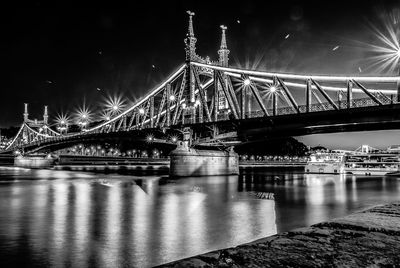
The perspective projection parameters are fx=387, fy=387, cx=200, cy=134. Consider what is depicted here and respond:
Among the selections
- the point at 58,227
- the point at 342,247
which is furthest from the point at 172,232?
the point at 342,247

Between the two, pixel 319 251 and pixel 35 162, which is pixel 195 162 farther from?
pixel 35 162

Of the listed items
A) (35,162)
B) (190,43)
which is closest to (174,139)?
(190,43)

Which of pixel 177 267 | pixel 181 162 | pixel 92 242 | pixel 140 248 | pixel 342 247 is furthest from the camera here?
pixel 181 162

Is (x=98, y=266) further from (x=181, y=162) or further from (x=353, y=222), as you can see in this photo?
(x=181, y=162)

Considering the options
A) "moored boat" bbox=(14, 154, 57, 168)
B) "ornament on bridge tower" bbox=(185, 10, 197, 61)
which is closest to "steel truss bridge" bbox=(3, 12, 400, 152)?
"ornament on bridge tower" bbox=(185, 10, 197, 61)

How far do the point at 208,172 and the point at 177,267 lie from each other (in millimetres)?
47406

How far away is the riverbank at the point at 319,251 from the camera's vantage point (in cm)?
395

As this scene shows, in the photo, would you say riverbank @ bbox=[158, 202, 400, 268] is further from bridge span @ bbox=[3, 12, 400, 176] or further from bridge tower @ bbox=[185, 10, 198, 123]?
bridge tower @ bbox=[185, 10, 198, 123]

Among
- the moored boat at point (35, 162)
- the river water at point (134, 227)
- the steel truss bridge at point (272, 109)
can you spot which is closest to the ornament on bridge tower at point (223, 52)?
the steel truss bridge at point (272, 109)

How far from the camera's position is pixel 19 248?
10.6 meters

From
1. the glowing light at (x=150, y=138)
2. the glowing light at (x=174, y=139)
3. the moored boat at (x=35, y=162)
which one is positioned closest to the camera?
the glowing light at (x=174, y=139)

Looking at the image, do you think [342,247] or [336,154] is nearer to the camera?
[342,247]

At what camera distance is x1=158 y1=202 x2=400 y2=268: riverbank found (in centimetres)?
395

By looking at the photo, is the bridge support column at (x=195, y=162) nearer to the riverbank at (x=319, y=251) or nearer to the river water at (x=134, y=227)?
the river water at (x=134, y=227)
